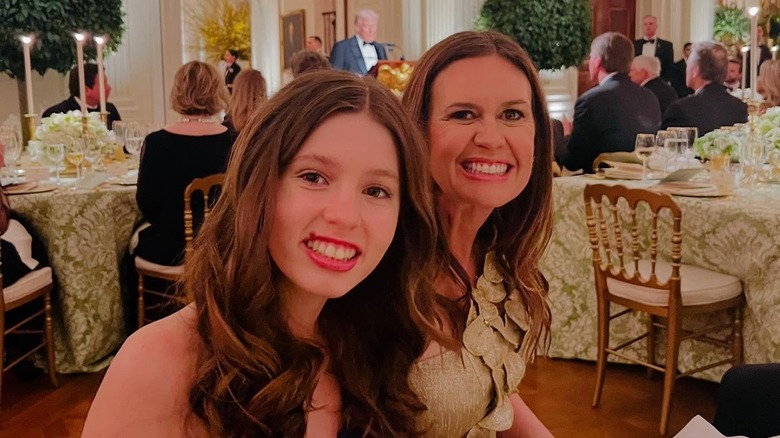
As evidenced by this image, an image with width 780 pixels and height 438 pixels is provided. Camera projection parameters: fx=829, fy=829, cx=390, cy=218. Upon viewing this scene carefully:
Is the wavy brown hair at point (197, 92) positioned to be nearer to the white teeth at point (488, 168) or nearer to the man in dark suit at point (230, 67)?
the white teeth at point (488, 168)

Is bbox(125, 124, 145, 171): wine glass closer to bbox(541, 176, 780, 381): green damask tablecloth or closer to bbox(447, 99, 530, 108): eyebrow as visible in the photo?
bbox(541, 176, 780, 381): green damask tablecloth

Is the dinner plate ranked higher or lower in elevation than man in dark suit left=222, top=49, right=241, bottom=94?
lower

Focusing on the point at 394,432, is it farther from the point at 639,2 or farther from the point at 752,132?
the point at 639,2

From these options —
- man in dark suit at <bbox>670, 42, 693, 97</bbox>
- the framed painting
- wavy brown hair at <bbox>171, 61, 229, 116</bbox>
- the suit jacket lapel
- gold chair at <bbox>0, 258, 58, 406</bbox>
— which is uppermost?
the framed painting

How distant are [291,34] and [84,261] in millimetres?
7759

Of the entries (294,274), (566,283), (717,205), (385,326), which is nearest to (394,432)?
(385,326)

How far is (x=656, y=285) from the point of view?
3010 mm

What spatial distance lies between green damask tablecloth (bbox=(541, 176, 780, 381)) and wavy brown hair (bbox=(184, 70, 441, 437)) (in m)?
2.16

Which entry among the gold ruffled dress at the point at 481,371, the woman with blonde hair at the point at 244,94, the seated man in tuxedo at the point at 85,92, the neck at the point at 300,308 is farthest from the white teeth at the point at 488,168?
the seated man in tuxedo at the point at 85,92

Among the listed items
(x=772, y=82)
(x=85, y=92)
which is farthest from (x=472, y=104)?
(x=772, y=82)

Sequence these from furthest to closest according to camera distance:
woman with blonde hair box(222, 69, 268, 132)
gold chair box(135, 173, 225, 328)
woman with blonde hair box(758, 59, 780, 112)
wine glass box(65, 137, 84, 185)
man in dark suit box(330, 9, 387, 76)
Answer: man in dark suit box(330, 9, 387, 76)
woman with blonde hair box(758, 59, 780, 112)
woman with blonde hair box(222, 69, 268, 132)
wine glass box(65, 137, 84, 185)
gold chair box(135, 173, 225, 328)

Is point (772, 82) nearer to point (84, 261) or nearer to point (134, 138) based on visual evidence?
point (134, 138)

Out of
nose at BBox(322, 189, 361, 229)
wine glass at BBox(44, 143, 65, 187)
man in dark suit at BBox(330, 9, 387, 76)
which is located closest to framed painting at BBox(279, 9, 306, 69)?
man in dark suit at BBox(330, 9, 387, 76)

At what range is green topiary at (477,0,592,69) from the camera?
785 centimetres
